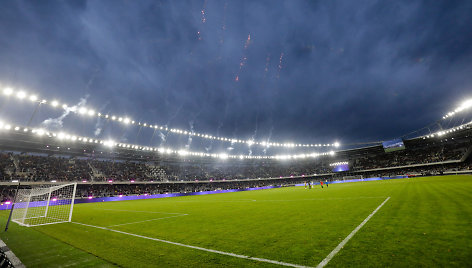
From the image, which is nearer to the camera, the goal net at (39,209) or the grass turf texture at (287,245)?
the grass turf texture at (287,245)

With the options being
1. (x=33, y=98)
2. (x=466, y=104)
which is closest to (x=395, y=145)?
(x=466, y=104)

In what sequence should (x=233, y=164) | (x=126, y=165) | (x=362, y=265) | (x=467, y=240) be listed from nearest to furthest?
(x=362, y=265) < (x=467, y=240) < (x=126, y=165) < (x=233, y=164)

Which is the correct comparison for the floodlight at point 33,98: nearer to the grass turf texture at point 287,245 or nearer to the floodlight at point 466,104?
the grass turf texture at point 287,245

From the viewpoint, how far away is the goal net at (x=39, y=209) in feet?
42.1

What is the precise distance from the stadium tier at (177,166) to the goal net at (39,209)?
172 inches

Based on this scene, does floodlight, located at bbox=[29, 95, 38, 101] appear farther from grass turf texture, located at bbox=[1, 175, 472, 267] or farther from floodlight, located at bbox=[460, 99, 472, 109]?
floodlight, located at bbox=[460, 99, 472, 109]

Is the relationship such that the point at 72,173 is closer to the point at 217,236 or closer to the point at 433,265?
the point at 217,236

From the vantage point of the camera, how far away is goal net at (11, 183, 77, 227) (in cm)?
1283

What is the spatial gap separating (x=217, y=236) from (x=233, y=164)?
74.7 meters

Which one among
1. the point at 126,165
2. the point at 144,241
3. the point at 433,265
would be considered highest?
the point at 126,165

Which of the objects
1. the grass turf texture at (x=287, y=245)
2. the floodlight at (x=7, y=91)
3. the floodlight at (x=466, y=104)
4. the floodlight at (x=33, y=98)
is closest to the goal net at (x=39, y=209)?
the grass turf texture at (x=287, y=245)

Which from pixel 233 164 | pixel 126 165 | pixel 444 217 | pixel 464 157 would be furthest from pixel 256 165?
pixel 444 217

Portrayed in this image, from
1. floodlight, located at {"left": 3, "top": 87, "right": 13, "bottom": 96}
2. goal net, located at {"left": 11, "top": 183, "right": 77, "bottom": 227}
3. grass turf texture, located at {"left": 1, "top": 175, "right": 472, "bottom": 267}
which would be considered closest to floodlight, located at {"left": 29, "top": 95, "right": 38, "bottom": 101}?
floodlight, located at {"left": 3, "top": 87, "right": 13, "bottom": 96}

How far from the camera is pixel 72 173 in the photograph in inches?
1612
